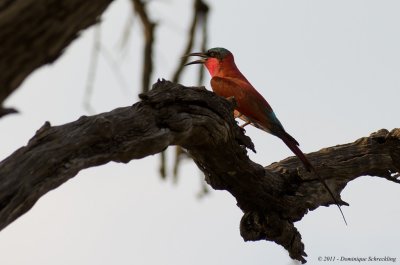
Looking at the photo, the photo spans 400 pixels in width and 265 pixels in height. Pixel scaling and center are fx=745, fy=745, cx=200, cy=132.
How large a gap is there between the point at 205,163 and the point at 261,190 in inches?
19.7

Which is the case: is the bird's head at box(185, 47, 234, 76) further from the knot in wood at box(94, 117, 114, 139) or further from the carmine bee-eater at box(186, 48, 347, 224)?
the knot in wood at box(94, 117, 114, 139)

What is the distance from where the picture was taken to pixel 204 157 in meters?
4.75

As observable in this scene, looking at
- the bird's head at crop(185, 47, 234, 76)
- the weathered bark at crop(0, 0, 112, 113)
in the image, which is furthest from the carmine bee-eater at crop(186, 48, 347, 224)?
the weathered bark at crop(0, 0, 112, 113)

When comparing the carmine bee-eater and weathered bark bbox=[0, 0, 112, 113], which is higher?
the carmine bee-eater

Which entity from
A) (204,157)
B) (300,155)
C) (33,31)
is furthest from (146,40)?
(300,155)

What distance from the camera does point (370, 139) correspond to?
5688 mm

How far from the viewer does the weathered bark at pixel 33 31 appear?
74.2 inches

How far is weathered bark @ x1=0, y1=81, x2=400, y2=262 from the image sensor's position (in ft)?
10.2

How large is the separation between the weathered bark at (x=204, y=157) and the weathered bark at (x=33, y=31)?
41.3 inches

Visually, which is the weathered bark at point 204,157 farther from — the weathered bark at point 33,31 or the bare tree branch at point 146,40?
the weathered bark at point 33,31

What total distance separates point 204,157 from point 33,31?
2.89 meters

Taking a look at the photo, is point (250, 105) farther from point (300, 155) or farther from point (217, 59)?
point (217, 59)

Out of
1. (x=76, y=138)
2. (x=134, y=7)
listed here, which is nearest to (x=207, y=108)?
(x=134, y=7)

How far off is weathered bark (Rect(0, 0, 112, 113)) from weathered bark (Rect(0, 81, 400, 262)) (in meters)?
1.05
